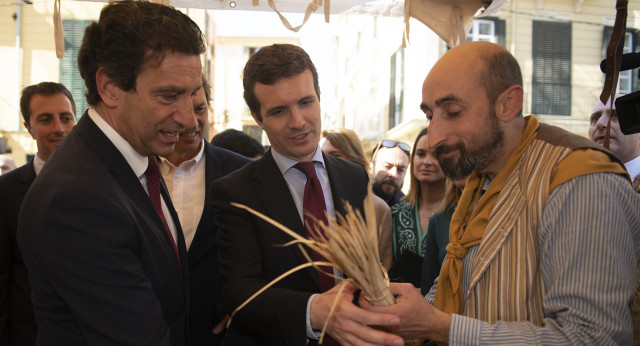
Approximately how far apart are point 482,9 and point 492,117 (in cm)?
149

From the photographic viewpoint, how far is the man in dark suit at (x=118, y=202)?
144cm

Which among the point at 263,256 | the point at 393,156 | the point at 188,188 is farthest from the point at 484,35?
the point at 263,256

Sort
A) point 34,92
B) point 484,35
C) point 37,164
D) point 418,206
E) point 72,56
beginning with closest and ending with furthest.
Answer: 1. point 37,164
2. point 34,92
3. point 418,206
4. point 484,35
5. point 72,56

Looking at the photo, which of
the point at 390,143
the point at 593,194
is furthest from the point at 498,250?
the point at 390,143

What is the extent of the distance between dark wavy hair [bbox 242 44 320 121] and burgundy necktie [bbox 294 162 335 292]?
1.24 feet

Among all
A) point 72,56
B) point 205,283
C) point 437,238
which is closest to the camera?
point 205,283

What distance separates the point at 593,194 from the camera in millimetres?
1527

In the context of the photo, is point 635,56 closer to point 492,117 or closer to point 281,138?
point 492,117

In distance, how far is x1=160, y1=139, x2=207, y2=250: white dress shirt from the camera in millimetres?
2768

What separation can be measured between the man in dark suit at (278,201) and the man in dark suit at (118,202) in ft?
0.81

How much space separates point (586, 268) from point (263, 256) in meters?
1.22

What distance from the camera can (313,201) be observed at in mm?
2223

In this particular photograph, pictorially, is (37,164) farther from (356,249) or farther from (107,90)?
(356,249)

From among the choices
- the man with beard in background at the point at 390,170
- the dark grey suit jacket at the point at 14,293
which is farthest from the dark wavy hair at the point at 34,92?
the man with beard in background at the point at 390,170
